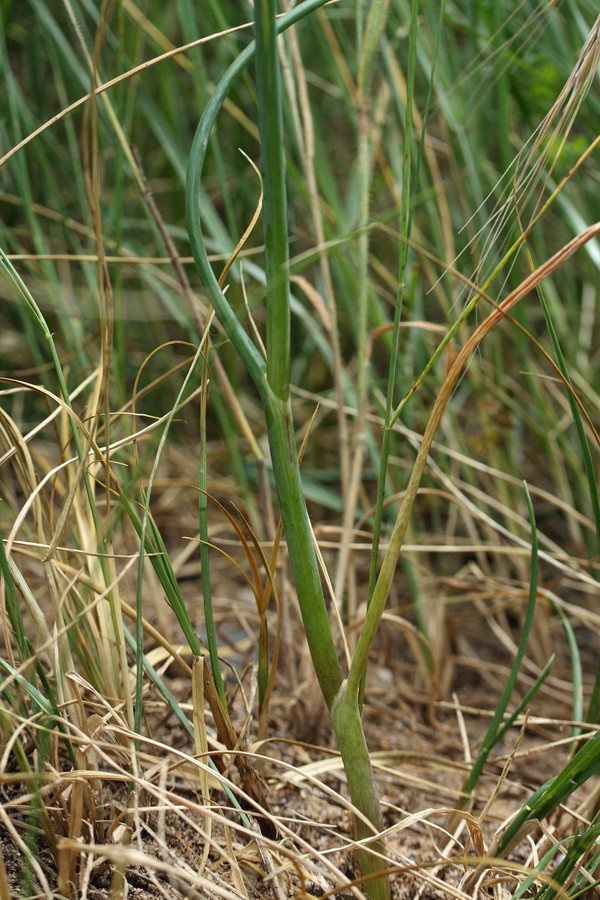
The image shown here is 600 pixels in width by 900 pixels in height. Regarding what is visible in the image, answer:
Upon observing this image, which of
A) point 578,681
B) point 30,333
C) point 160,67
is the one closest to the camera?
point 578,681

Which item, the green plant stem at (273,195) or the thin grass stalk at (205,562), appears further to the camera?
the thin grass stalk at (205,562)

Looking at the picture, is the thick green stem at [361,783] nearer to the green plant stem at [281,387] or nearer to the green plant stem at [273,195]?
the green plant stem at [281,387]

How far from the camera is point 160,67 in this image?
122 cm

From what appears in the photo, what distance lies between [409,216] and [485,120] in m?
0.85

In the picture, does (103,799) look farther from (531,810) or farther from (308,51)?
(308,51)

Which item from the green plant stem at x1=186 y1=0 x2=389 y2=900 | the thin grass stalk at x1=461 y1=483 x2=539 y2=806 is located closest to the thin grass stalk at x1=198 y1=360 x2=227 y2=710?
the green plant stem at x1=186 y1=0 x2=389 y2=900

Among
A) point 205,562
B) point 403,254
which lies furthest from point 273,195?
point 205,562

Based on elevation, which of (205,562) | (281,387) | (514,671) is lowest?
(514,671)

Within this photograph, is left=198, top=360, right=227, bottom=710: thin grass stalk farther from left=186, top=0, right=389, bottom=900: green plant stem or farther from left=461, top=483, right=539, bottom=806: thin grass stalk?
left=461, top=483, right=539, bottom=806: thin grass stalk

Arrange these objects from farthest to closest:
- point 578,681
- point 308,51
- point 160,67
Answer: point 308,51 → point 160,67 → point 578,681

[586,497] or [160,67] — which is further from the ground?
[160,67]

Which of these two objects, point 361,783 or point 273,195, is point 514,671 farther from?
point 273,195

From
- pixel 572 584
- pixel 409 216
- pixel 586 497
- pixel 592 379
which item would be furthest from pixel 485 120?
pixel 409 216

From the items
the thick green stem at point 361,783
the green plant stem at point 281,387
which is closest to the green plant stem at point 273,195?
the green plant stem at point 281,387
